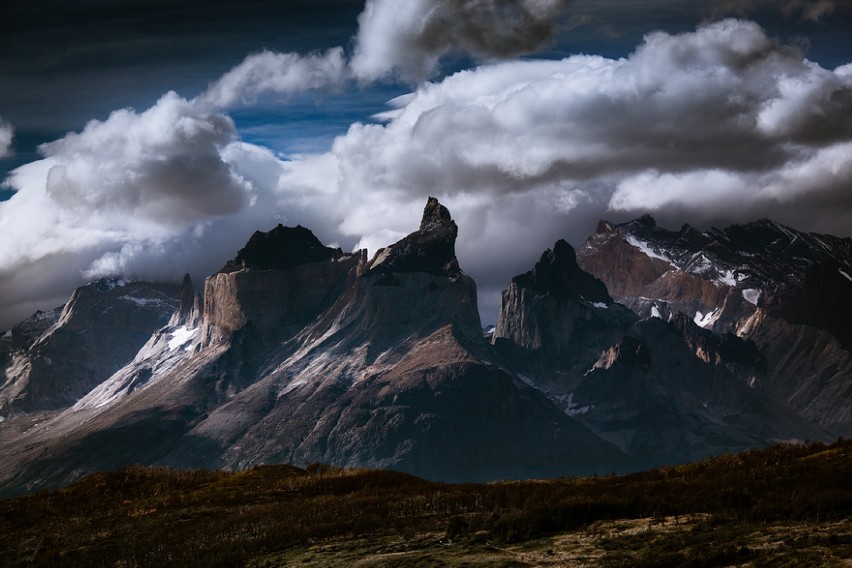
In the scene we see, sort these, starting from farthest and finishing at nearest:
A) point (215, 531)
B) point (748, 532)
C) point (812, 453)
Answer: point (812, 453) → point (215, 531) → point (748, 532)

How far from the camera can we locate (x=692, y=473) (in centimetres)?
6031

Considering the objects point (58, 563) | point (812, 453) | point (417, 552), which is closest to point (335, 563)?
point (417, 552)

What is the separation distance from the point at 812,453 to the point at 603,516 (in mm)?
16944

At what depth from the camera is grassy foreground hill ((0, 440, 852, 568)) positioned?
42.1m

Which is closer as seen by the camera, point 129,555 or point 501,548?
point 501,548

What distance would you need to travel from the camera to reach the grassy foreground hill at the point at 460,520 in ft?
138

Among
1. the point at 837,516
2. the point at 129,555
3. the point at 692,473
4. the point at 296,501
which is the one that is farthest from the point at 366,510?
the point at 837,516

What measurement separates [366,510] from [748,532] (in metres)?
18.8

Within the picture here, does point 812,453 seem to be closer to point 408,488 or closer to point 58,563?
point 408,488

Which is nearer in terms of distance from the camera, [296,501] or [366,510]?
[366,510]

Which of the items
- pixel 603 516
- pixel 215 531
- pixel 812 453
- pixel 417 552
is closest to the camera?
pixel 417 552

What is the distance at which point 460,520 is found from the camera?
48.7m

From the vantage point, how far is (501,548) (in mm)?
44719

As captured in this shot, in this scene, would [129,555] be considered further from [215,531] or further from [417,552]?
[417,552]
